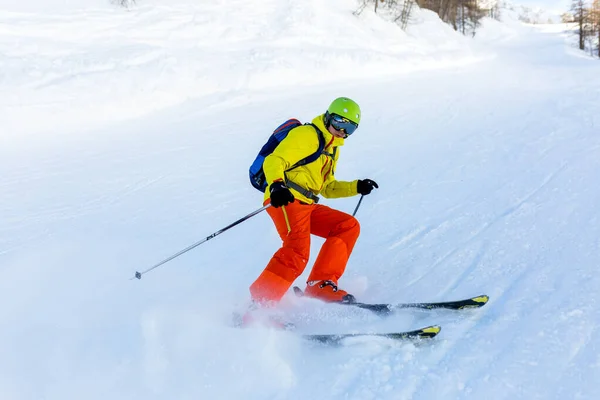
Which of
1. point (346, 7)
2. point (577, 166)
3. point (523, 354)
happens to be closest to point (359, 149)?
point (577, 166)

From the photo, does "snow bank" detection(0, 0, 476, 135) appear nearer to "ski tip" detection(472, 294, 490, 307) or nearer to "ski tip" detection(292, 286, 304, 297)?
"ski tip" detection(292, 286, 304, 297)

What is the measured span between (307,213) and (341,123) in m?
0.70

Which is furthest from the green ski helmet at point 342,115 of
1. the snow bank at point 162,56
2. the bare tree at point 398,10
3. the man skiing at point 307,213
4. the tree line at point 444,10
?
the bare tree at point 398,10

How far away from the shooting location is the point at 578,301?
3033 millimetres

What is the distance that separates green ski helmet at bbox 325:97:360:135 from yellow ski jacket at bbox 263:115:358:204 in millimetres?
80

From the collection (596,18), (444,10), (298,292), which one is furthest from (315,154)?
(444,10)

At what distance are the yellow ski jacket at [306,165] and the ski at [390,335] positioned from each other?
1.03 metres

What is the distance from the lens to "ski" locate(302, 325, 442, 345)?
277 cm

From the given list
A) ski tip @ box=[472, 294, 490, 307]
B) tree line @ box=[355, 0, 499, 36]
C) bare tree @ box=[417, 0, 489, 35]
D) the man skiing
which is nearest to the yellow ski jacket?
the man skiing

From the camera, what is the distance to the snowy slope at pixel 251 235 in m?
2.64

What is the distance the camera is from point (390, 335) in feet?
9.26

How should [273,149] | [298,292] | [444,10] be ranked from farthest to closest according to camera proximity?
1. [444,10]
2. [298,292]
3. [273,149]

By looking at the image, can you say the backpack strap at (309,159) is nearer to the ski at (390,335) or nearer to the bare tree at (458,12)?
the ski at (390,335)

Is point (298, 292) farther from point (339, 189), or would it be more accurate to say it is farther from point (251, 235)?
point (251, 235)
